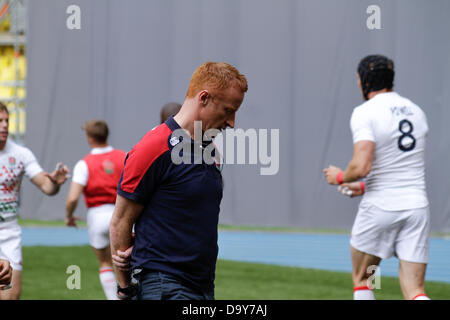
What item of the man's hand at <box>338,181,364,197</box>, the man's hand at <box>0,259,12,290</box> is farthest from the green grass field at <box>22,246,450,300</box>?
the man's hand at <box>0,259,12,290</box>

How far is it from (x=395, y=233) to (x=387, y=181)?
0.34 meters


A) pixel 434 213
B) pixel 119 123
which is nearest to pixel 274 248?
pixel 434 213

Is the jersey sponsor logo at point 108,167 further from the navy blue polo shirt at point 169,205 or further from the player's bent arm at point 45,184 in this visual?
the navy blue polo shirt at point 169,205

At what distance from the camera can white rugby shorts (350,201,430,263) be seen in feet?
13.0

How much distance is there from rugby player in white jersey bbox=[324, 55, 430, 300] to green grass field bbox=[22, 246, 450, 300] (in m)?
2.90

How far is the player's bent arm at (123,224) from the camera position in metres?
2.46

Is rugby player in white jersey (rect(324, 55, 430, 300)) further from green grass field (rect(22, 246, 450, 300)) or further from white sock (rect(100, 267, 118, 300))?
green grass field (rect(22, 246, 450, 300))

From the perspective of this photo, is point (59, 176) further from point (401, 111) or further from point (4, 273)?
point (401, 111)

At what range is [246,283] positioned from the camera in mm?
7828

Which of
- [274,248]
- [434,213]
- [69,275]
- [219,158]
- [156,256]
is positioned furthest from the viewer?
[434,213]

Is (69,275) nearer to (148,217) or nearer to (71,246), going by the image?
(71,246)

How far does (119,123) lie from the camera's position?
560 inches

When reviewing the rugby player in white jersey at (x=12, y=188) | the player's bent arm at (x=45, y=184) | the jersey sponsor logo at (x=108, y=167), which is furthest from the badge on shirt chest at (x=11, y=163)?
the jersey sponsor logo at (x=108, y=167)
